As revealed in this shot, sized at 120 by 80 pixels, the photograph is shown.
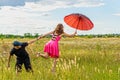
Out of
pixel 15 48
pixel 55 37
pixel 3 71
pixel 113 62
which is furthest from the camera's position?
pixel 113 62

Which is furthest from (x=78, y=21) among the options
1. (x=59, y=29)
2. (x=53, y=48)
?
(x=53, y=48)

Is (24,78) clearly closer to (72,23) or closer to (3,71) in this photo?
(3,71)

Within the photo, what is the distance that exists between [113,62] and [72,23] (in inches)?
191

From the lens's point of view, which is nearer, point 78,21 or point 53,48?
point 53,48

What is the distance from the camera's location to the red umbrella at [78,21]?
48.2 ft

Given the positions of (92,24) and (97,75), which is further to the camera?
(92,24)

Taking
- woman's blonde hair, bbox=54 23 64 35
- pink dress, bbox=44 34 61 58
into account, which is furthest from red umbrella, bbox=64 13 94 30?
pink dress, bbox=44 34 61 58

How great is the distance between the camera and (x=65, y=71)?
38.1 ft

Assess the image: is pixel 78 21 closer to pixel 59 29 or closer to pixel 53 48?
pixel 59 29

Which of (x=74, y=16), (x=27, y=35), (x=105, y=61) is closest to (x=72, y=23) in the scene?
(x=74, y=16)

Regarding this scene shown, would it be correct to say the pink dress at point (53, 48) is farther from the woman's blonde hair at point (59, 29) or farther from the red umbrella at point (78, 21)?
the red umbrella at point (78, 21)

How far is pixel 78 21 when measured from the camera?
14.8 m

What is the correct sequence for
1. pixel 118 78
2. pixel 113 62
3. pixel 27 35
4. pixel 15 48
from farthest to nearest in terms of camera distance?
pixel 27 35 < pixel 113 62 < pixel 15 48 < pixel 118 78

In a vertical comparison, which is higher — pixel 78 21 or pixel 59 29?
pixel 78 21
